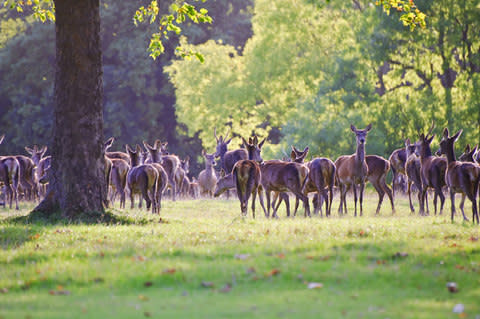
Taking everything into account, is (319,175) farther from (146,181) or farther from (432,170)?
(146,181)

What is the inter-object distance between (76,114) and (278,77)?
33.4 m

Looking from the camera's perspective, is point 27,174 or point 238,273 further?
point 27,174

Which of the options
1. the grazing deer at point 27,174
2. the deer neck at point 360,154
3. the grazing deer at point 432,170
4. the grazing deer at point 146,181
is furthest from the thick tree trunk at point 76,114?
the grazing deer at point 27,174

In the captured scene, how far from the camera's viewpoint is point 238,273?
827cm

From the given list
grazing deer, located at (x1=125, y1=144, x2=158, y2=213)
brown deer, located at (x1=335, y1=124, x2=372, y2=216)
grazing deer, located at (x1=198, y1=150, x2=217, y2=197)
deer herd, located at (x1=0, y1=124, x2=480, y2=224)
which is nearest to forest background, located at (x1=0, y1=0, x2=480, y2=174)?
grazing deer, located at (x1=198, y1=150, x2=217, y2=197)

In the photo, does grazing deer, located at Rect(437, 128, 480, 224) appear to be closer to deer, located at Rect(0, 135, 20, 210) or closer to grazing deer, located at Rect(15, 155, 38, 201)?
deer, located at Rect(0, 135, 20, 210)

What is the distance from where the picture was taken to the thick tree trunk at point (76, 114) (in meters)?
14.3

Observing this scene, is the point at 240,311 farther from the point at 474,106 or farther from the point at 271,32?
the point at 271,32

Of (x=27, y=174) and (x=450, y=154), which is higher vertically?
(x=450, y=154)

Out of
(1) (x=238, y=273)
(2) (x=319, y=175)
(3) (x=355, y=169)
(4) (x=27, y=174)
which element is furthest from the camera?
(4) (x=27, y=174)

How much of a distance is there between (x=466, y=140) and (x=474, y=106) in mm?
1705

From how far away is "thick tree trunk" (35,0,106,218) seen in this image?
46.8 feet

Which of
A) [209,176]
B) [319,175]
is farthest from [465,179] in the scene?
[209,176]

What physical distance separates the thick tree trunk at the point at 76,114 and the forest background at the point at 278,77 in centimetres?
2017
